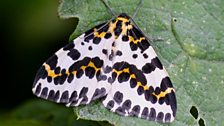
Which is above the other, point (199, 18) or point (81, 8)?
point (81, 8)

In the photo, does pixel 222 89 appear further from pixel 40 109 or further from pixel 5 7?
pixel 5 7

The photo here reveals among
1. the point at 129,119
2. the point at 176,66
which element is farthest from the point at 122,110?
the point at 176,66

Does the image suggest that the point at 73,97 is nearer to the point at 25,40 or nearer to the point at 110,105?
the point at 110,105

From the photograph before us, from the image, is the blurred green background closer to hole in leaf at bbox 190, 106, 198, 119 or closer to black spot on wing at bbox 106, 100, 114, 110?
black spot on wing at bbox 106, 100, 114, 110

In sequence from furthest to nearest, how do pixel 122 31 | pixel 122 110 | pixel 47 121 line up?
pixel 47 121, pixel 122 31, pixel 122 110

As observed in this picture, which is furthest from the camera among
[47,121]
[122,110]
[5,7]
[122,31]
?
[5,7]

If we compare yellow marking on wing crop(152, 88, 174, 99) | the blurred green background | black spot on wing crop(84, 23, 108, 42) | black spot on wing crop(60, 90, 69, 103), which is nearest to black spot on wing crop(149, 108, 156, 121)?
yellow marking on wing crop(152, 88, 174, 99)

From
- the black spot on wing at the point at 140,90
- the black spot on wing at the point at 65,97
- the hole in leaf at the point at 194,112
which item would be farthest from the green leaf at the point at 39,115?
the hole in leaf at the point at 194,112
